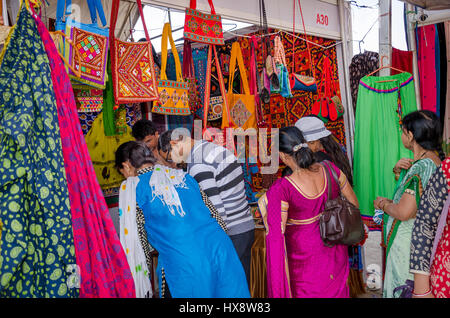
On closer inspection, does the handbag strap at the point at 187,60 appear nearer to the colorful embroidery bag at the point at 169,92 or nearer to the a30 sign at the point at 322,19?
the colorful embroidery bag at the point at 169,92

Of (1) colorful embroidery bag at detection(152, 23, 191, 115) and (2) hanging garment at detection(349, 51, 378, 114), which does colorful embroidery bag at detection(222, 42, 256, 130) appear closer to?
(1) colorful embroidery bag at detection(152, 23, 191, 115)

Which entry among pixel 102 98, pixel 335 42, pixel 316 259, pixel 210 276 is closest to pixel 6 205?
pixel 210 276

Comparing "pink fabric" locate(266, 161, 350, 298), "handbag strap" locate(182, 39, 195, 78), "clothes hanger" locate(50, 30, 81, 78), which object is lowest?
"pink fabric" locate(266, 161, 350, 298)

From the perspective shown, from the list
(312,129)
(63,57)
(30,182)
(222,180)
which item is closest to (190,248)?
(222,180)

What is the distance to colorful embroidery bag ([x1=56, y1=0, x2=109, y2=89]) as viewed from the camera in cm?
208

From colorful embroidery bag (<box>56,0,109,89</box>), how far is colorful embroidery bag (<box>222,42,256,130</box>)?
4.32 feet

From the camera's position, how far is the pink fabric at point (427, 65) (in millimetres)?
3766

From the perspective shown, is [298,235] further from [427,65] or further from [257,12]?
[427,65]

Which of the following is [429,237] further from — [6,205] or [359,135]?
[359,135]

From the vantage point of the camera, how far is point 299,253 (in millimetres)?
2375

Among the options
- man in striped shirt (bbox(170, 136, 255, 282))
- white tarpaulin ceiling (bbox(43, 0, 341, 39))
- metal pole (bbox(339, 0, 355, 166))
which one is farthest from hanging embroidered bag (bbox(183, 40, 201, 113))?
metal pole (bbox(339, 0, 355, 166))

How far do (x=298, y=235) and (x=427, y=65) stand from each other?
254cm

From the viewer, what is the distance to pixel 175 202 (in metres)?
2.14

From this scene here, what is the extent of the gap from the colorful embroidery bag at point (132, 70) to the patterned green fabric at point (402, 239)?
1.68 metres
